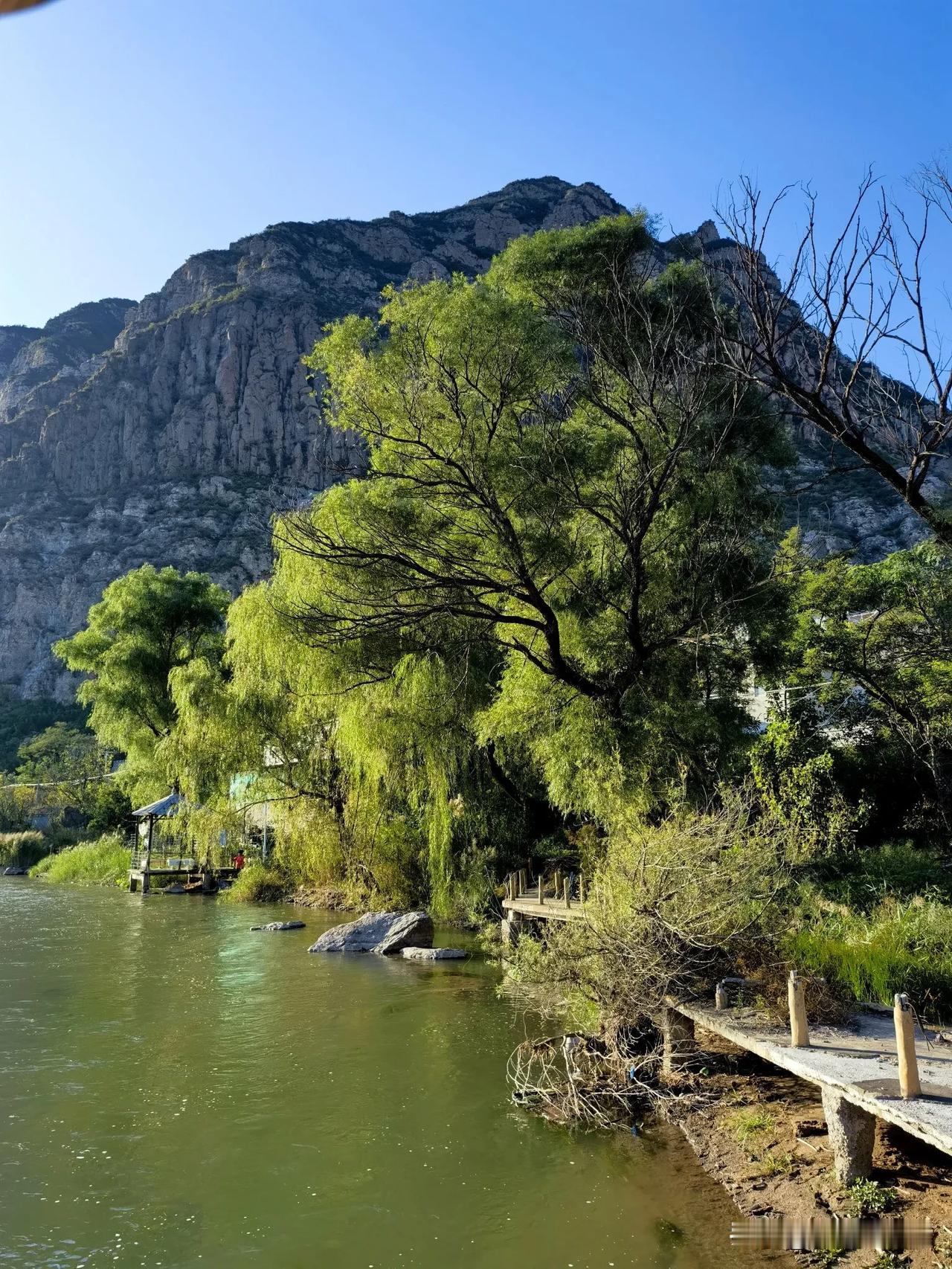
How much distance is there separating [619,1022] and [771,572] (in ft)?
23.5

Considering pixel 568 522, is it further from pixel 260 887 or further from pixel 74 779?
pixel 74 779

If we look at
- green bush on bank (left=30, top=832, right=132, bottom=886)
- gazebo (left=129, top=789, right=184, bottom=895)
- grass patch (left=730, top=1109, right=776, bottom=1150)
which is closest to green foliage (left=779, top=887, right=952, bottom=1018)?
grass patch (left=730, top=1109, right=776, bottom=1150)

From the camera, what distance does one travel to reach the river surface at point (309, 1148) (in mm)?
5402

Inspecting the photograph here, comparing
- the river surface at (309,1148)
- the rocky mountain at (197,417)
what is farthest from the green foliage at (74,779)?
the river surface at (309,1148)

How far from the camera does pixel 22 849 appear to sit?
35938 millimetres

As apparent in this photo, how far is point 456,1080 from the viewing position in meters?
8.42

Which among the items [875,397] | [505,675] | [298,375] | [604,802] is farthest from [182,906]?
[298,375]

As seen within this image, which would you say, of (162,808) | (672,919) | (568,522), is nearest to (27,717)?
(162,808)

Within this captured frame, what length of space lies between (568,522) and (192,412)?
9325cm

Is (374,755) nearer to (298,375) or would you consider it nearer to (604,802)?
(604,802)

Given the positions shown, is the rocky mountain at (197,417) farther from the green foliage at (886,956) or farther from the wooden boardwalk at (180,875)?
the green foliage at (886,956)

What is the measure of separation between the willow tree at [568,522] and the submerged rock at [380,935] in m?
4.29

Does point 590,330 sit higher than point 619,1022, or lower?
higher

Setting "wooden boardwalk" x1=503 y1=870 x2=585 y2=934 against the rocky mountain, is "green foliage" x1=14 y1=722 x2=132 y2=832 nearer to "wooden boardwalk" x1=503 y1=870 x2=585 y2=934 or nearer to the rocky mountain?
the rocky mountain
